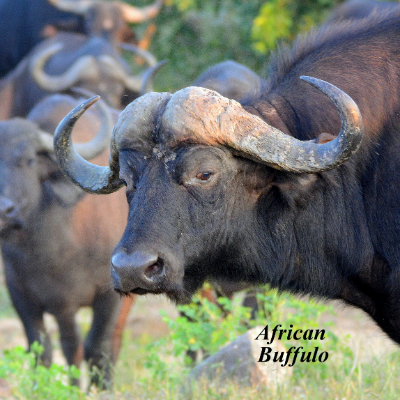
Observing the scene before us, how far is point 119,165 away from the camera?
11.2 ft

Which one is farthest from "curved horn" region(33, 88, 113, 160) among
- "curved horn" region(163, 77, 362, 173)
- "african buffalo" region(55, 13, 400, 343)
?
"curved horn" region(163, 77, 362, 173)

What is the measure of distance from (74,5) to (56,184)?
6893 mm

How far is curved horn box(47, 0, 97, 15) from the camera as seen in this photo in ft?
37.4

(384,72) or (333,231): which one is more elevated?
(384,72)

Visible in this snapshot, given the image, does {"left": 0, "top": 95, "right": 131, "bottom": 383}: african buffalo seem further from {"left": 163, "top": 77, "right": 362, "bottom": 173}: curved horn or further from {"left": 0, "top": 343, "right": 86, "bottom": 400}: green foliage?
{"left": 163, "top": 77, "right": 362, "bottom": 173}: curved horn

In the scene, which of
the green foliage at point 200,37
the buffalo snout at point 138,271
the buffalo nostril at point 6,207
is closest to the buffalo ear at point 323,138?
the buffalo snout at point 138,271

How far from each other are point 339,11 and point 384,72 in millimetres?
5387

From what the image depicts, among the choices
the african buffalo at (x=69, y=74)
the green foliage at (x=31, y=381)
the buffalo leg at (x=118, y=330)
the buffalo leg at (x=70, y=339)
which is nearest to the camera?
the green foliage at (x=31, y=381)

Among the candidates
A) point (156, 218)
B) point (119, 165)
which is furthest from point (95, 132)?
point (156, 218)

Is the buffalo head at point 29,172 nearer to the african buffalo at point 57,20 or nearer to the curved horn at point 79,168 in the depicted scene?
the curved horn at point 79,168

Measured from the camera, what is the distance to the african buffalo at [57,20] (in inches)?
427

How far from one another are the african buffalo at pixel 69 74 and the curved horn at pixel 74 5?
2.95ft

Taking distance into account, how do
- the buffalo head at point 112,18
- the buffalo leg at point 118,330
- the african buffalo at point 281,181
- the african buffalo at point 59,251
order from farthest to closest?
the buffalo head at point 112,18
the buffalo leg at point 118,330
the african buffalo at point 59,251
the african buffalo at point 281,181

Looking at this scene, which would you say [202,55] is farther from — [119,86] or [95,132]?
[95,132]
